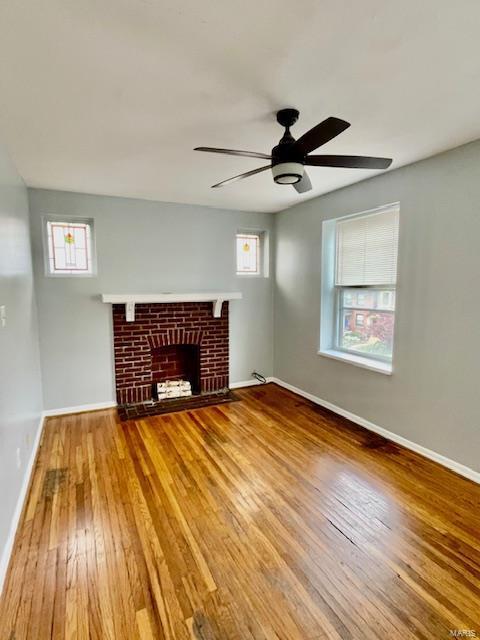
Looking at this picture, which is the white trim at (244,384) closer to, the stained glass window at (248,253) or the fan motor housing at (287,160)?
the stained glass window at (248,253)

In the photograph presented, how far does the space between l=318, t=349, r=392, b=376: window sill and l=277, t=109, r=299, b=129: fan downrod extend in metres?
2.38

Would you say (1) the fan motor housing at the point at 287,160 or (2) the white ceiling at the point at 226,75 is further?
(1) the fan motor housing at the point at 287,160

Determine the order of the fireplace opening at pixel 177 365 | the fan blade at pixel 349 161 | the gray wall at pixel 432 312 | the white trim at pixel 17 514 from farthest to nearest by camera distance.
Answer: 1. the fireplace opening at pixel 177 365
2. the gray wall at pixel 432 312
3. the fan blade at pixel 349 161
4. the white trim at pixel 17 514

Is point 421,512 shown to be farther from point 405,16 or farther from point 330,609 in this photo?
point 405,16

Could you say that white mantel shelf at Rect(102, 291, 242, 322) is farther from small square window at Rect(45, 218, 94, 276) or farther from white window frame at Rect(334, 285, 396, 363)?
white window frame at Rect(334, 285, 396, 363)

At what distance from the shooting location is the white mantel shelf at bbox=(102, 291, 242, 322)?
12.8 ft

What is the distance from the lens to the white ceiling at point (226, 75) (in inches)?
52.1

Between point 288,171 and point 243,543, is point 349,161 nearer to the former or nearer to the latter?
point 288,171

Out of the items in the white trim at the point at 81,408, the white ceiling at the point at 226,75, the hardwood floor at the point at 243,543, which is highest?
the white ceiling at the point at 226,75

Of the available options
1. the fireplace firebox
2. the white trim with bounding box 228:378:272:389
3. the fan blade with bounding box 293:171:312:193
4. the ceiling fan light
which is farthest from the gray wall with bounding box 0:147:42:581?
the white trim with bounding box 228:378:272:389

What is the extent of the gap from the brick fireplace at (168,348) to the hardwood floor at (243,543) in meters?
1.08

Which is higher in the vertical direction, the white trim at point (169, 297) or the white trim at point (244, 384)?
the white trim at point (169, 297)

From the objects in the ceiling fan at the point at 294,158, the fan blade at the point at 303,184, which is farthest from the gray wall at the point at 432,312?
the fan blade at the point at 303,184

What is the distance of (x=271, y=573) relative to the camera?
1.77m
